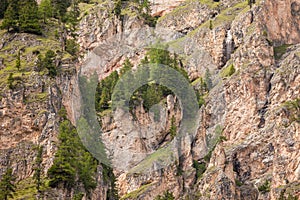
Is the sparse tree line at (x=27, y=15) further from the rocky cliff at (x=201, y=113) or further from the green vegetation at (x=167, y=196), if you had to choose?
the green vegetation at (x=167, y=196)

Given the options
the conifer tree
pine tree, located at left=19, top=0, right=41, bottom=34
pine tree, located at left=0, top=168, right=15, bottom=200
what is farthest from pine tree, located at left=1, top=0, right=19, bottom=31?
pine tree, located at left=0, top=168, right=15, bottom=200

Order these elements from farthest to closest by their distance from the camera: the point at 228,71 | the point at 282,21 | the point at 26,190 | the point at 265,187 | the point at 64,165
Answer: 1. the point at 282,21
2. the point at 228,71
3. the point at 265,187
4. the point at 64,165
5. the point at 26,190

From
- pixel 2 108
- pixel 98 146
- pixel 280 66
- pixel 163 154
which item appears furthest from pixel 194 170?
pixel 2 108

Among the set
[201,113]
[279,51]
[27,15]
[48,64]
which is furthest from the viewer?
[279,51]

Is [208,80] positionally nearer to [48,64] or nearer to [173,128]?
[173,128]

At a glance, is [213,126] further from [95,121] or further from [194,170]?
[95,121]

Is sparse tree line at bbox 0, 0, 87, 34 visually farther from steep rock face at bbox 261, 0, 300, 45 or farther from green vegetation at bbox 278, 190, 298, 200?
green vegetation at bbox 278, 190, 298, 200

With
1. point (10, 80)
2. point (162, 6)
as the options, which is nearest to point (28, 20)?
point (10, 80)
